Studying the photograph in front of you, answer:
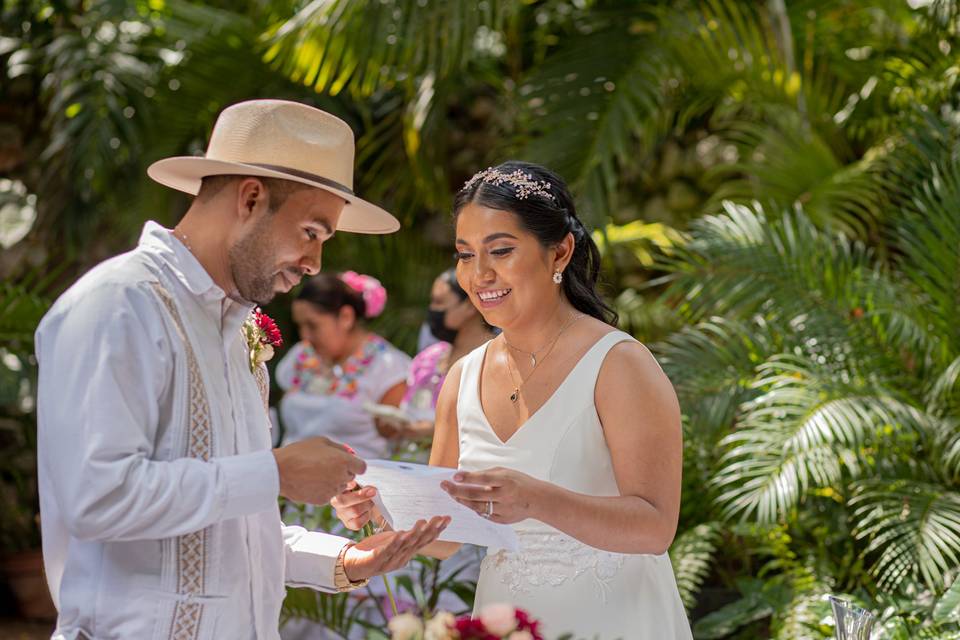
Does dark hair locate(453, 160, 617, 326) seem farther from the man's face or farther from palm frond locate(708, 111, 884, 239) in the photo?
palm frond locate(708, 111, 884, 239)

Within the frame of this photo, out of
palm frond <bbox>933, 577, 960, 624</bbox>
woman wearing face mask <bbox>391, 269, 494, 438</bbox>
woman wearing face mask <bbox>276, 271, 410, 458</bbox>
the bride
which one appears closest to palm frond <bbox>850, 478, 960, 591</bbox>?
palm frond <bbox>933, 577, 960, 624</bbox>

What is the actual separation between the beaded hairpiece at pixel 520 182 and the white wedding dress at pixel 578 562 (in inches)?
15.4

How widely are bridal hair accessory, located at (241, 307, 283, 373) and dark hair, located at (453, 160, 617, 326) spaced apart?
1.96 ft

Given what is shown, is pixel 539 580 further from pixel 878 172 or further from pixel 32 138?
pixel 32 138

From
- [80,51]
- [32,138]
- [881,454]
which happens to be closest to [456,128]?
[80,51]

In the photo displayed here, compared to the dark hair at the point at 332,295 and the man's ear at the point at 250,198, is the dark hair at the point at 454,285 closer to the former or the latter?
the dark hair at the point at 332,295

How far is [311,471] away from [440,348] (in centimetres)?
387

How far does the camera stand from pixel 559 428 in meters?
2.68

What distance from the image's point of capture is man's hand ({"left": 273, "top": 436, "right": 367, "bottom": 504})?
200cm

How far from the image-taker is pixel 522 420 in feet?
9.16

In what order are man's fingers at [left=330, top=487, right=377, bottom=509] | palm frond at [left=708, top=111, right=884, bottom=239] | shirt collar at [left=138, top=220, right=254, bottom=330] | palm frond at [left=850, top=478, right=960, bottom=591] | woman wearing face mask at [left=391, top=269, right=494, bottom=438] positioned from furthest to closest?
palm frond at [left=708, top=111, right=884, bottom=239] → woman wearing face mask at [left=391, top=269, right=494, bottom=438] → palm frond at [left=850, top=478, right=960, bottom=591] → man's fingers at [left=330, top=487, right=377, bottom=509] → shirt collar at [left=138, top=220, right=254, bottom=330]

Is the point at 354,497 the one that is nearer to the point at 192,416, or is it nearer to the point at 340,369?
the point at 192,416

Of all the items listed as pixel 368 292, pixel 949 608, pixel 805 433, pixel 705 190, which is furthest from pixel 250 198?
pixel 705 190

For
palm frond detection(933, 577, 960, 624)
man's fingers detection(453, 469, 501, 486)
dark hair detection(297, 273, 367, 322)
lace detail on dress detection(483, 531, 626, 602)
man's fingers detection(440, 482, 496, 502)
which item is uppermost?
man's fingers detection(453, 469, 501, 486)
